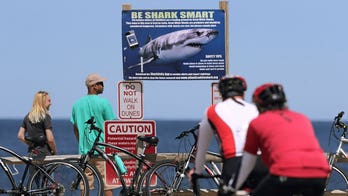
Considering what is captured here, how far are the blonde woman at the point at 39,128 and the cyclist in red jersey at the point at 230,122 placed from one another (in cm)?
538

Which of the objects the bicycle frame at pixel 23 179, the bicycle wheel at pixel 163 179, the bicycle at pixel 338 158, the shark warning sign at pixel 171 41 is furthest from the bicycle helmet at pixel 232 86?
the shark warning sign at pixel 171 41

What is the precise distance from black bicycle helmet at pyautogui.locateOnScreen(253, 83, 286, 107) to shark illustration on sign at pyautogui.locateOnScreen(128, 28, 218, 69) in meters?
7.31

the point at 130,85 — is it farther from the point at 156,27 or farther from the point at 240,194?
the point at 240,194

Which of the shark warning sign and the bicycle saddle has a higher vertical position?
the shark warning sign

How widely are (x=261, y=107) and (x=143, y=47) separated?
7.37 metres

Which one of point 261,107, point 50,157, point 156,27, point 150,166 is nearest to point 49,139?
point 50,157

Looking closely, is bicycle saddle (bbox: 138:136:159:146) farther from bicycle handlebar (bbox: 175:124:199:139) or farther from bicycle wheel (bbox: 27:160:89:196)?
bicycle wheel (bbox: 27:160:89:196)

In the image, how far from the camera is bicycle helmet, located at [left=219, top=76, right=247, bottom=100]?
294 inches

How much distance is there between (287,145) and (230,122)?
1089mm

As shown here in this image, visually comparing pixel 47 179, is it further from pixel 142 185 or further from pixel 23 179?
pixel 142 185

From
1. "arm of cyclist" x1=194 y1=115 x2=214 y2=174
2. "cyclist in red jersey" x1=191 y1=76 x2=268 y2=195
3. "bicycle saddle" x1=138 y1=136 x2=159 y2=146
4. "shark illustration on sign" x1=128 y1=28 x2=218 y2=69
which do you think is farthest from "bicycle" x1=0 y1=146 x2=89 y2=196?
"cyclist in red jersey" x1=191 y1=76 x2=268 y2=195

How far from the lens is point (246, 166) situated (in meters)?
6.55

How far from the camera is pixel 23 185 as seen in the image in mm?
11938

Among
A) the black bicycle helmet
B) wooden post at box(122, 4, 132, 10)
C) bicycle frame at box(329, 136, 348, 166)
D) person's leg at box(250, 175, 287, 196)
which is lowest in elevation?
bicycle frame at box(329, 136, 348, 166)
